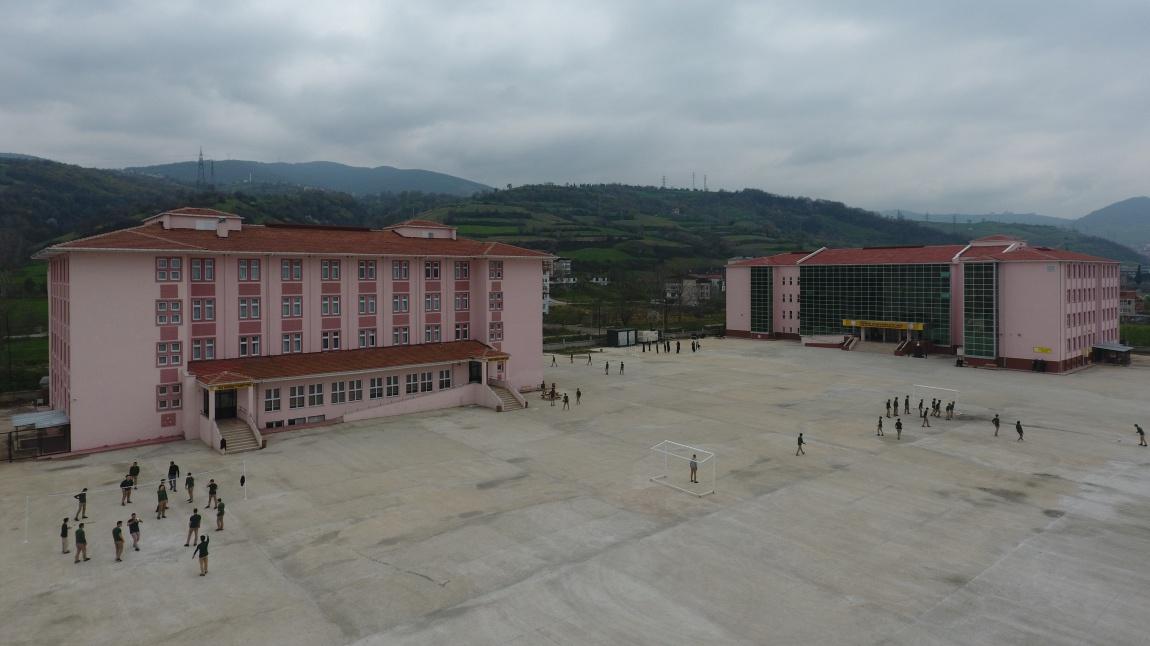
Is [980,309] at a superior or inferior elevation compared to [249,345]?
superior

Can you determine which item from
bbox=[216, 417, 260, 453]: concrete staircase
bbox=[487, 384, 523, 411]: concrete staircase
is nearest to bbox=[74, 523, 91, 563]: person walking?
bbox=[216, 417, 260, 453]: concrete staircase

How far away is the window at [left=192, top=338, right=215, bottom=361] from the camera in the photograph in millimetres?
35781

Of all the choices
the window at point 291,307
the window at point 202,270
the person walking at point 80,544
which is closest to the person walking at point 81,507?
the person walking at point 80,544

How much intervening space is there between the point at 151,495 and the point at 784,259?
75.3 meters

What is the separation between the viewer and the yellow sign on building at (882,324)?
7175 centimetres

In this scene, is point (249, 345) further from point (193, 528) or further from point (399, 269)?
point (193, 528)

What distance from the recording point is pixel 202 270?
35.8m

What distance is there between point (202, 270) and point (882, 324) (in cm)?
6695

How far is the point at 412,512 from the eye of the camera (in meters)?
23.8

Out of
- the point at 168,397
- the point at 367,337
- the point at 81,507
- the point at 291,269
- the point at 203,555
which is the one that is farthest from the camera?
the point at 367,337

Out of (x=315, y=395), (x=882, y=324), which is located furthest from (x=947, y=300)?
(x=315, y=395)

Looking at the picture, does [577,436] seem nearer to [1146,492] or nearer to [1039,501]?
[1039,501]

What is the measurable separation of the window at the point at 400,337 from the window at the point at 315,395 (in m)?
6.50

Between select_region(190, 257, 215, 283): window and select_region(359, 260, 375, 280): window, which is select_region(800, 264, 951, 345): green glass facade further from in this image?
select_region(190, 257, 215, 283): window
